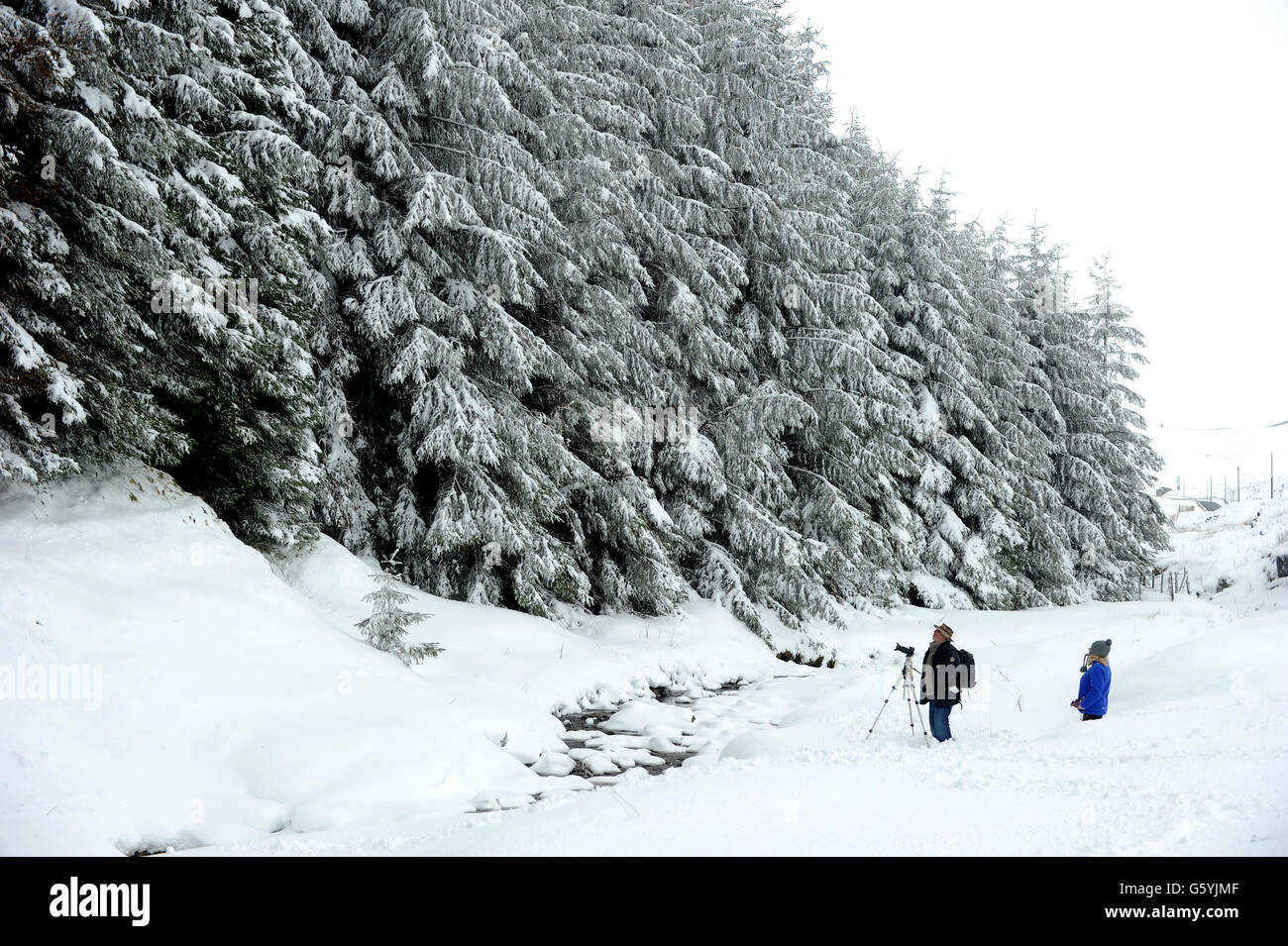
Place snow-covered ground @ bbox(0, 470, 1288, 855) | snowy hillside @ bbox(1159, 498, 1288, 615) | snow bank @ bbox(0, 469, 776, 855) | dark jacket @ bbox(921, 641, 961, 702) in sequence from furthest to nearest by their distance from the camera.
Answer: snowy hillside @ bbox(1159, 498, 1288, 615) < dark jacket @ bbox(921, 641, 961, 702) < snow bank @ bbox(0, 469, 776, 855) < snow-covered ground @ bbox(0, 470, 1288, 855)

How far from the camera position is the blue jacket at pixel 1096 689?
29.9 feet

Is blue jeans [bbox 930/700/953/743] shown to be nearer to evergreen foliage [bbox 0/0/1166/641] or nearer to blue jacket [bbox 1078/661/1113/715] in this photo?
blue jacket [bbox 1078/661/1113/715]

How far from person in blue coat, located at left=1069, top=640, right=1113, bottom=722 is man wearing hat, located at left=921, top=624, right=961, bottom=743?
4.82 ft

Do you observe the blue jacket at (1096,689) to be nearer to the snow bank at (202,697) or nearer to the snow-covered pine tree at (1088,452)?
the snow bank at (202,697)

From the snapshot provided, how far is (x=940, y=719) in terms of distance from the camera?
916cm

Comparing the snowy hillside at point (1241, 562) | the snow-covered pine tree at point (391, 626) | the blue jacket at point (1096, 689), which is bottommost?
the snowy hillside at point (1241, 562)

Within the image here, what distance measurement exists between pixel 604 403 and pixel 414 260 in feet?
14.6

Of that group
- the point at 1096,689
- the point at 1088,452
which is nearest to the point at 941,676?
the point at 1096,689

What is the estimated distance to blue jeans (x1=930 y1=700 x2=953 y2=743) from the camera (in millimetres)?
9102

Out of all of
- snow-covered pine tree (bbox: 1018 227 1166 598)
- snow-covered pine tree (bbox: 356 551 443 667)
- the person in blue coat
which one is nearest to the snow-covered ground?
snow-covered pine tree (bbox: 356 551 443 667)

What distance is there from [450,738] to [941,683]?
5501 millimetres

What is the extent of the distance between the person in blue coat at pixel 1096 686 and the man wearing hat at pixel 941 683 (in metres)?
1.47

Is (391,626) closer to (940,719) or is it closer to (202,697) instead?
(202,697)

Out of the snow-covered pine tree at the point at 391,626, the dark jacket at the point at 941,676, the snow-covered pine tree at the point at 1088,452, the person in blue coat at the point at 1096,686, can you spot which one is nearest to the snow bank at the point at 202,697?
the snow-covered pine tree at the point at 391,626
